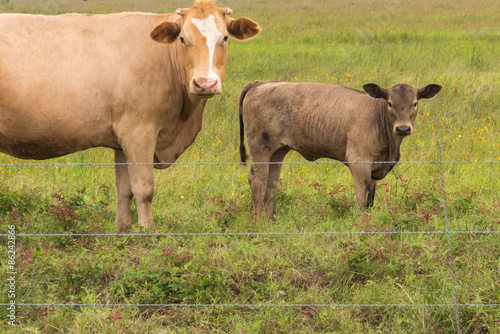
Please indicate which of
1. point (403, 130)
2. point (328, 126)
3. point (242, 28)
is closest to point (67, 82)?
point (242, 28)

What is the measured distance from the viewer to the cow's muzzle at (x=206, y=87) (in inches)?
203

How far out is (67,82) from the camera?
18.5ft

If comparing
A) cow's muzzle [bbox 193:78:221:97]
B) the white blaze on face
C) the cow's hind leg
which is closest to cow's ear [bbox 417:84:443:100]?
the cow's hind leg

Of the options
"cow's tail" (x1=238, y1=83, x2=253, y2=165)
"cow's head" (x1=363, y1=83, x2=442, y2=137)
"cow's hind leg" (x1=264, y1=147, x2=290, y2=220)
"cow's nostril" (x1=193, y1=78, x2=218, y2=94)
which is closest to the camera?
"cow's nostril" (x1=193, y1=78, x2=218, y2=94)

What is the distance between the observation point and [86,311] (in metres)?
4.52

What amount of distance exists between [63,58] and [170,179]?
2.65 m

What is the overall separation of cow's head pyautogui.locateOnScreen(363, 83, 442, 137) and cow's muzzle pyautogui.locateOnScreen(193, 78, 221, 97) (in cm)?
213

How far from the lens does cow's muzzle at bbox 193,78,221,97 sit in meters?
5.17

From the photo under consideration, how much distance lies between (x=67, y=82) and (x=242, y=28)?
1741 mm

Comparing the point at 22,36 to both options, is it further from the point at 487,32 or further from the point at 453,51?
the point at 487,32

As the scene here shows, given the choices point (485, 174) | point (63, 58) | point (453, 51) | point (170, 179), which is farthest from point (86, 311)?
point (453, 51)

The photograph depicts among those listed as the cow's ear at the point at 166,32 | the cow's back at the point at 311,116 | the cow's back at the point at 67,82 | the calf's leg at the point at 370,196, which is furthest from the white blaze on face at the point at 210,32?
the calf's leg at the point at 370,196

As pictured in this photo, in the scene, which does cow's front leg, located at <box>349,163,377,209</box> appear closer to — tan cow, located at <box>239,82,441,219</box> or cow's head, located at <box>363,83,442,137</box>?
tan cow, located at <box>239,82,441,219</box>

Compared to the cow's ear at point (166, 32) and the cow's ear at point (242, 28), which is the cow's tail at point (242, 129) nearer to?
the cow's ear at point (242, 28)
